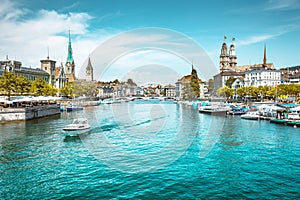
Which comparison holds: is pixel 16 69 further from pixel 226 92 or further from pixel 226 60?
pixel 226 60

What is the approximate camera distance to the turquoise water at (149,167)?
1472cm

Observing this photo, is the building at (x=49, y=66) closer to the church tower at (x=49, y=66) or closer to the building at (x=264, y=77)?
the church tower at (x=49, y=66)

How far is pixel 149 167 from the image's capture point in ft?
62.3

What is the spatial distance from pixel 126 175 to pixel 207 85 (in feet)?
556

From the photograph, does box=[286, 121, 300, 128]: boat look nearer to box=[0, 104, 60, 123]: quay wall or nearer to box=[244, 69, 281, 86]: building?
box=[0, 104, 60, 123]: quay wall

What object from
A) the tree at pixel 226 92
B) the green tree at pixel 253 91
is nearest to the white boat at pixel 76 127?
the green tree at pixel 253 91

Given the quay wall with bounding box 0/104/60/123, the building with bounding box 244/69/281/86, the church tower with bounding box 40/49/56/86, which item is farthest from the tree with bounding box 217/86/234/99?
the church tower with bounding box 40/49/56/86

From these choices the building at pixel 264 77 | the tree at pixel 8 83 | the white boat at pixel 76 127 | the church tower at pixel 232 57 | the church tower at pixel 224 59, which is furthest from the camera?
the church tower at pixel 232 57

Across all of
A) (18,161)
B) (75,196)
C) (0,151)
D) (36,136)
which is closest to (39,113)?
(36,136)

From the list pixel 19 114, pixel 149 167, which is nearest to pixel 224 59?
pixel 19 114

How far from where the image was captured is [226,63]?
16900 centimetres

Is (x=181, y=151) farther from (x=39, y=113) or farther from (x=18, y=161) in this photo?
(x=39, y=113)

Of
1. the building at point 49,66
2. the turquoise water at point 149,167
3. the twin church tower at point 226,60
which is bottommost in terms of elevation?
the turquoise water at point 149,167

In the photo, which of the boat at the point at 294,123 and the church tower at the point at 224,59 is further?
the church tower at the point at 224,59
